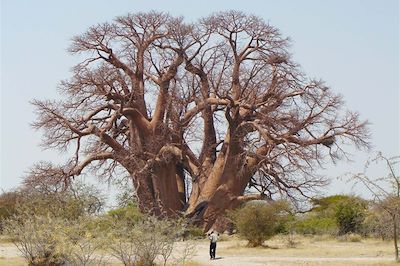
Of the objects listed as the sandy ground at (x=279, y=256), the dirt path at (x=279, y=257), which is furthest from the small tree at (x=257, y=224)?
the dirt path at (x=279, y=257)

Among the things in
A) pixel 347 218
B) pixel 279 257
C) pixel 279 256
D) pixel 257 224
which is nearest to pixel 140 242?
pixel 279 257

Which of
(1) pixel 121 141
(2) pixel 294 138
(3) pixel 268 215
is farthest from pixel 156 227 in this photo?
(1) pixel 121 141

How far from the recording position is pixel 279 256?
27.3m

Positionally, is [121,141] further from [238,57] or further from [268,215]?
[268,215]

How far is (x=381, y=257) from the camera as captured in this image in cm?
2586

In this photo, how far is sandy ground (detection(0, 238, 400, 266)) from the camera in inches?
927

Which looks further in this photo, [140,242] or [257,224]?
[257,224]

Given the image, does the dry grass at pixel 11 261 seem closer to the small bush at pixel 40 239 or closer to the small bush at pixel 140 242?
the small bush at pixel 40 239

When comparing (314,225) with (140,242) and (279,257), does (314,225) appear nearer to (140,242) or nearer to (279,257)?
(279,257)

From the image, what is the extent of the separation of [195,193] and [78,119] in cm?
753

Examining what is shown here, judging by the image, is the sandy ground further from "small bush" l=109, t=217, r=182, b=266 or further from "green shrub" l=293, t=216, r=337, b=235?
"green shrub" l=293, t=216, r=337, b=235

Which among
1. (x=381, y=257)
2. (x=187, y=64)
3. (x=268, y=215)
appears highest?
(x=187, y=64)

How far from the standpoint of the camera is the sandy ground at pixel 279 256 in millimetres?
23547

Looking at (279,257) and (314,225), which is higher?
(314,225)
